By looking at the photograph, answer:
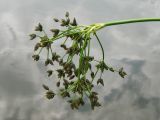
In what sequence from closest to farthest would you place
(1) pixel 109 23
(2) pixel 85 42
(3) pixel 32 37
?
(1) pixel 109 23, (2) pixel 85 42, (3) pixel 32 37

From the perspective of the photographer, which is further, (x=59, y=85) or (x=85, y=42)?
(x=59, y=85)

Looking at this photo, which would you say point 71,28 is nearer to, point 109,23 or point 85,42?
point 85,42

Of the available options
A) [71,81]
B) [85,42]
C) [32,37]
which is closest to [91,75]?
[71,81]

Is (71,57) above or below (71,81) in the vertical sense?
above

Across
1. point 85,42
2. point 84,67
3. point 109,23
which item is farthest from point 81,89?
point 109,23

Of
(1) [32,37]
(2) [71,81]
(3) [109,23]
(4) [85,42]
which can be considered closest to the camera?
(3) [109,23]

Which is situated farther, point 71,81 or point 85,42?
point 71,81

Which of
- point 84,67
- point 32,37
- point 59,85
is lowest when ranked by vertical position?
point 59,85

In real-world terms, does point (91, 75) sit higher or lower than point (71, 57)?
lower

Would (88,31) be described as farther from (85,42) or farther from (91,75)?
(91,75)
